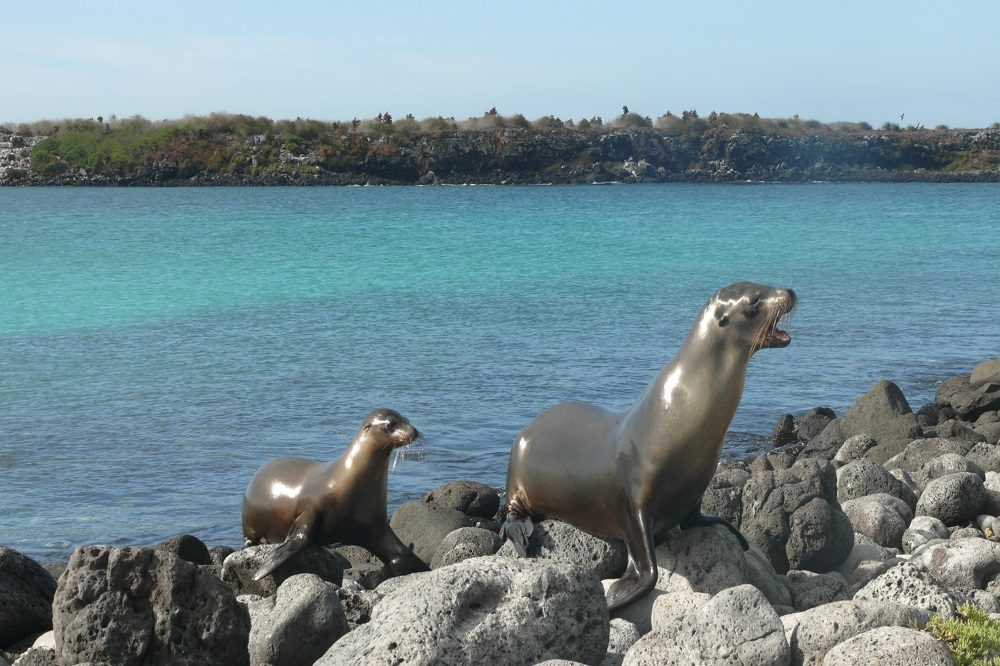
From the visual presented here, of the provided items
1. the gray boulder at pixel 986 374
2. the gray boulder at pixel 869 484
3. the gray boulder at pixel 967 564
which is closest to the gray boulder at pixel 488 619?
the gray boulder at pixel 967 564

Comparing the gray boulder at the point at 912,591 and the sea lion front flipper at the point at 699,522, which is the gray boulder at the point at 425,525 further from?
the gray boulder at the point at 912,591

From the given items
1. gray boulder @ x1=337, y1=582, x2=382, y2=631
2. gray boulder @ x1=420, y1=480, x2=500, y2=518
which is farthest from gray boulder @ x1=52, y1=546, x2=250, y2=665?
gray boulder @ x1=420, y1=480, x2=500, y2=518

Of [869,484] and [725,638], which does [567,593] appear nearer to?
[725,638]

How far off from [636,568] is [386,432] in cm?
219

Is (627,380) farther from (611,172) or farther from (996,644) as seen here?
(611,172)

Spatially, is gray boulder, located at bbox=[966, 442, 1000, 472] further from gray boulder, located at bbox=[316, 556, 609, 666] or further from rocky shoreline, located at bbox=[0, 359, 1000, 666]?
gray boulder, located at bbox=[316, 556, 609, 666]

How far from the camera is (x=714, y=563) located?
759cm

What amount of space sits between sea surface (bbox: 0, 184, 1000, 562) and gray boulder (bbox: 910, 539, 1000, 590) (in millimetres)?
6106

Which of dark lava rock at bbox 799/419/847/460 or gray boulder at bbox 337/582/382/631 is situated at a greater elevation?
gray boulder at bbox 337/582/382/631

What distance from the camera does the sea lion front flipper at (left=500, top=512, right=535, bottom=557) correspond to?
25.7ft

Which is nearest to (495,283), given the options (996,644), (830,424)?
(830,424)

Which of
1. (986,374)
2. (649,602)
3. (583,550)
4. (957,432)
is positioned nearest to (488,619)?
(649,602)

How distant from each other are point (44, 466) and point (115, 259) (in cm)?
2735

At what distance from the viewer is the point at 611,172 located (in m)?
91.8
